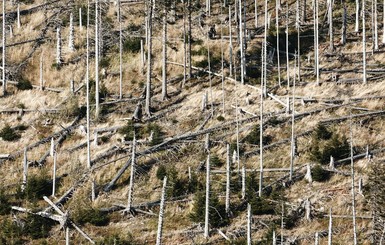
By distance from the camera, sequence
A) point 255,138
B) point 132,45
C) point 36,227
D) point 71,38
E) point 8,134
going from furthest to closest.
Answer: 1. point 71,38
2. point 132,45
3. point 8,134
4. point 255,138
5. point 36,227

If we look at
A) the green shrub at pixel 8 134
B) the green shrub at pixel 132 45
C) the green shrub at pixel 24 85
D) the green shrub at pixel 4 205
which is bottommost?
the green shrub at pixel 4 205

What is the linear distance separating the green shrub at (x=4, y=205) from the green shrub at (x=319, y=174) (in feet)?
52.7

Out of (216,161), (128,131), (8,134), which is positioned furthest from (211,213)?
(8,134)

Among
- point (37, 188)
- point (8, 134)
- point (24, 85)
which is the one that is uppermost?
point (24, 85)

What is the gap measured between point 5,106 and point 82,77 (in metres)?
6.81

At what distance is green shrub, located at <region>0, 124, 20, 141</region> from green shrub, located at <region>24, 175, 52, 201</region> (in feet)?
23.3

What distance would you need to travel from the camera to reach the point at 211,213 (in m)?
31.1

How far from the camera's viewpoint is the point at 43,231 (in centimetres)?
3228

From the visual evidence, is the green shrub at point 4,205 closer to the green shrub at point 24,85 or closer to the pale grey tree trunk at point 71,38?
the green shrub at point 24,85

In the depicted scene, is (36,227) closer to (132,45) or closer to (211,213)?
(211,213)

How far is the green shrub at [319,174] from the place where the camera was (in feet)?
110

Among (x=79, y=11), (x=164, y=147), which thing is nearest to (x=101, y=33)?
(x=79, y=11)

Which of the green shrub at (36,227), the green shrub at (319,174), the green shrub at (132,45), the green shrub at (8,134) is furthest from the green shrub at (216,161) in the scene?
the green shrub at (132,45)

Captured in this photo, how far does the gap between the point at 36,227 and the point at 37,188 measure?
378 cm
